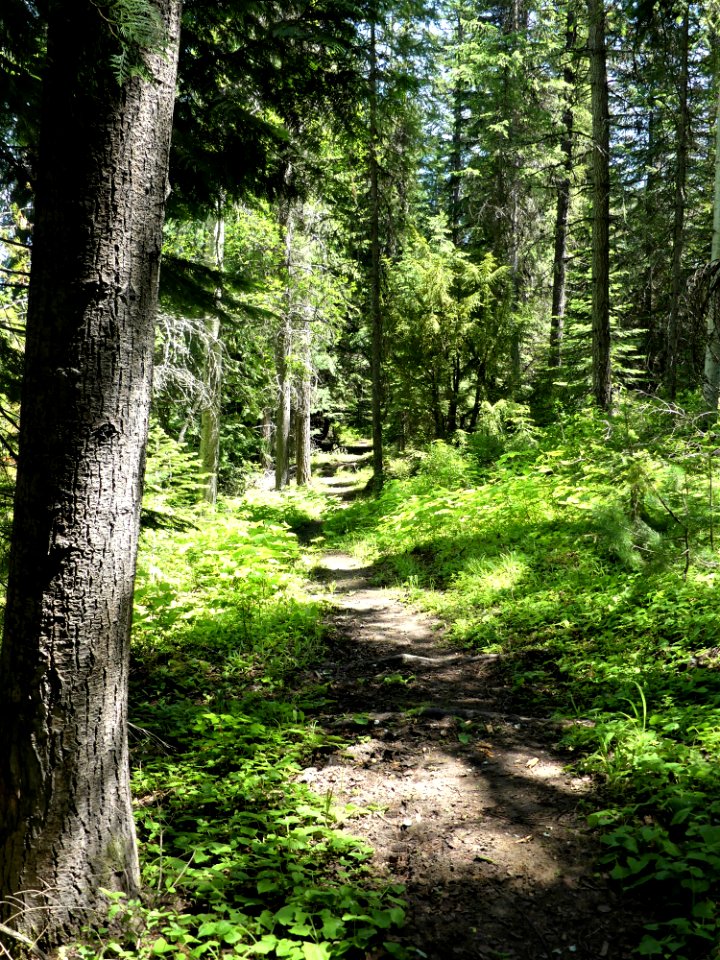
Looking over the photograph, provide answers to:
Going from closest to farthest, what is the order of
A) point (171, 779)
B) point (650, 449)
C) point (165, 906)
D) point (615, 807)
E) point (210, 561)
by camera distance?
point (165, 906), point (615, 807), point (171, 779), point (650, 449), point (210, 561)

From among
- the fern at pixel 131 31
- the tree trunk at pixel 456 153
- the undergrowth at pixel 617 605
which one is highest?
the tree trunk at pixel 456 153

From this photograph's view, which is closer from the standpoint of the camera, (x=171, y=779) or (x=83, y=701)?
(x=83, y=701)

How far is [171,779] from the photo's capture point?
3434 millimetres

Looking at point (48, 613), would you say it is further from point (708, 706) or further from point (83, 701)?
point (708, 706)

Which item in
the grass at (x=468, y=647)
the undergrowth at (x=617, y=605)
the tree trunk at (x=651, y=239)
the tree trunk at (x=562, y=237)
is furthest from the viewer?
the tree trunk at (x=562, y=237)

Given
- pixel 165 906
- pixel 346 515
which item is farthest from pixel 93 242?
pixel 346 515

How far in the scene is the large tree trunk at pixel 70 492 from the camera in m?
2.27

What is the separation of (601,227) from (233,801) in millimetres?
10545

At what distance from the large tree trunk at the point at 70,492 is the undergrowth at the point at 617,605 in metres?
2.23

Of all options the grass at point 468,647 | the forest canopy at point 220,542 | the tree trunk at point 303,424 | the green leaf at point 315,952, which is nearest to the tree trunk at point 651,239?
the forest canopy at point 220,542

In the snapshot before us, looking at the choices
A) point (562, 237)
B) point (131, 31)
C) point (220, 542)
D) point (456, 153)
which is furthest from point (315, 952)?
point (456, 153)

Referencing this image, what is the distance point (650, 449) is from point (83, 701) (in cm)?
532

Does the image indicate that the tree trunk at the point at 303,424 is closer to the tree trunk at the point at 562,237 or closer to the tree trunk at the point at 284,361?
the tree trunk at the point at 284,361

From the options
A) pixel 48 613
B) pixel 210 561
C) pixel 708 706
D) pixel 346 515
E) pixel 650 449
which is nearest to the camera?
pixel 48 613
